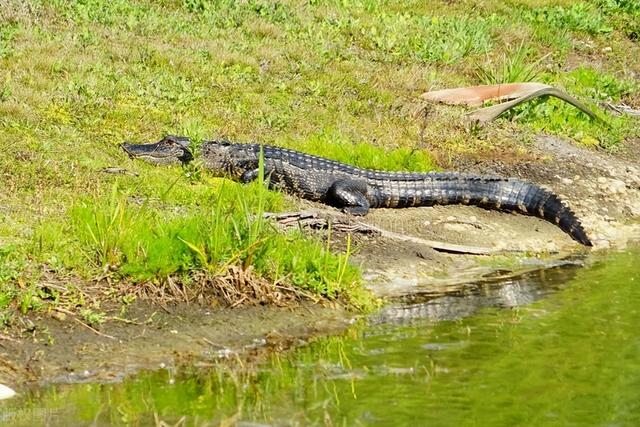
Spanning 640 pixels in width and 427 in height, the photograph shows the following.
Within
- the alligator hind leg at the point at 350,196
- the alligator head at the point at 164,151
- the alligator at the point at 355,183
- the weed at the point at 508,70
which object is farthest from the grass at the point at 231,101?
the alligator hind leg at the point at 350,196

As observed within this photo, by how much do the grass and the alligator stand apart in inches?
12.1

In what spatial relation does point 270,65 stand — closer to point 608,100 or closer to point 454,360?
point 608,100

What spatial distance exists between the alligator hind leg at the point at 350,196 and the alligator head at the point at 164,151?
143cm

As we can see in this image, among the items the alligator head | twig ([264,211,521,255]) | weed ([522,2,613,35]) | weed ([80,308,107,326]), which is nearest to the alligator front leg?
the alligator head

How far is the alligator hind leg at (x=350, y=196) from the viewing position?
10.7 m

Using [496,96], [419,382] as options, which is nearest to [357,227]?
[419,382]

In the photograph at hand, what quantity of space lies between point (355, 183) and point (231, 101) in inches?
96.2

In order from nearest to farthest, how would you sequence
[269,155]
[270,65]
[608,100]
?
[269,155]
[270,65]
[608,100]

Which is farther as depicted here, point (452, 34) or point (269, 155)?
point (452, 34)

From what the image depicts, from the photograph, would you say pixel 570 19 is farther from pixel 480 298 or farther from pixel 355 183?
pixel 480 298

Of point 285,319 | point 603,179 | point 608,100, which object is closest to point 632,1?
point 608,100

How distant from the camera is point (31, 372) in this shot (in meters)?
6.31

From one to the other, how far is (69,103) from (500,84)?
5518 millimetres

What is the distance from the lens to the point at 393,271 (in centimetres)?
905
